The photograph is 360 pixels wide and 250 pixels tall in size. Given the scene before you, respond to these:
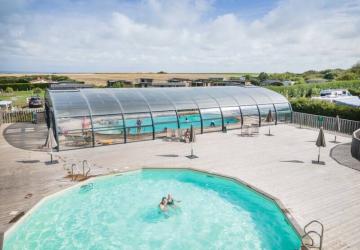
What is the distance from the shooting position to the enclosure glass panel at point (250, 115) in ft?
87.9

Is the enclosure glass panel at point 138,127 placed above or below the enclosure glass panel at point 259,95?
below

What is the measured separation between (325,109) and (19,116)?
3227 centimetres

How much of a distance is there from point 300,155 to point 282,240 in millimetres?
9750

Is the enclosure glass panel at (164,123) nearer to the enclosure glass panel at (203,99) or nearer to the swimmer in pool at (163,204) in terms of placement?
the enclosure glass panel at (203,99)

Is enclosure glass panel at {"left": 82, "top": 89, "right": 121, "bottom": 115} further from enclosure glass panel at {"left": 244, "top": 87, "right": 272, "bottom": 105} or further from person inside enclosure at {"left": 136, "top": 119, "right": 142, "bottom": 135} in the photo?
enclosure glass panel at {"left": 244, "top": 87, "right": 272, "bottom": 105}

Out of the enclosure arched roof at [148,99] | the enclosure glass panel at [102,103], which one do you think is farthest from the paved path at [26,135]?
the enclosure glass panel at [102,103]

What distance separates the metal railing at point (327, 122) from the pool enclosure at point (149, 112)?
1218 mm

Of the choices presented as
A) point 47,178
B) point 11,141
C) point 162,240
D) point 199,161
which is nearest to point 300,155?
point 199,161

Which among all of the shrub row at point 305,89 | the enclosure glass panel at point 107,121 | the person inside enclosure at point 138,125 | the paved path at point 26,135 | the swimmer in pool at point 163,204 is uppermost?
the shrub row at point 305,89

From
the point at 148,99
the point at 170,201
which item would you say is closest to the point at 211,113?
the point at 148,99

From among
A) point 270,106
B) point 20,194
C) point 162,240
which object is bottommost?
point 162,240

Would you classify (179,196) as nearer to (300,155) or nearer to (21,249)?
(21,249)

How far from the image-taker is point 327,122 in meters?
26.3

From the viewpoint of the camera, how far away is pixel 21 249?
966cm
